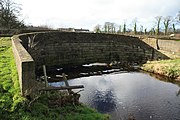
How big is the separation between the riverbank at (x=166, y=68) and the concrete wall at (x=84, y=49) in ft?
10.7

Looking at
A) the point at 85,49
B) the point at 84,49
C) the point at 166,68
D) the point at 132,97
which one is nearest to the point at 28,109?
the point at 132,97

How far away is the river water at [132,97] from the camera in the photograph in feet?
49.2

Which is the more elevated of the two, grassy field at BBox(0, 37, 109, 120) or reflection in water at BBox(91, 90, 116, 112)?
grassy field at BBox(0, 37, 109, 120)

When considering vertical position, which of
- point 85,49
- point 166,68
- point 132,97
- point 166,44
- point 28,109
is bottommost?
point 132,97

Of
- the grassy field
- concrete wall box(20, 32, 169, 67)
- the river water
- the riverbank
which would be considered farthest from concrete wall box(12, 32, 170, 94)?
the grassy field

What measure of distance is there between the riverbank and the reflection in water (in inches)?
346

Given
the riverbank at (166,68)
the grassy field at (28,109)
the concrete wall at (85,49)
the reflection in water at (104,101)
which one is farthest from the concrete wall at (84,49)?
the grassy field at (28,109)

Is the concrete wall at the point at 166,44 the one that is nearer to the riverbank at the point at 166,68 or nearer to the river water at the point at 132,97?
the riverbank at the point at 166,68

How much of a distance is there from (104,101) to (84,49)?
1619 cm

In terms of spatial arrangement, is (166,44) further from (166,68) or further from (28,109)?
(28,109)

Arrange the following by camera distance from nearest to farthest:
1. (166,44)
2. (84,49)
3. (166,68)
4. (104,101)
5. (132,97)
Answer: (104,101), (132,97), (166,68), (166,44), (84,49)

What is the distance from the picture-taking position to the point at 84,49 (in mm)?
32594

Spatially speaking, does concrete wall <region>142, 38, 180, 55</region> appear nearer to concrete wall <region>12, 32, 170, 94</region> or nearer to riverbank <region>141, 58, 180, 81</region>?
concrete wall <region>12, 32, 170, 94</region>

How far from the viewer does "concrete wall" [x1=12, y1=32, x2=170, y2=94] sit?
28.5 metres
